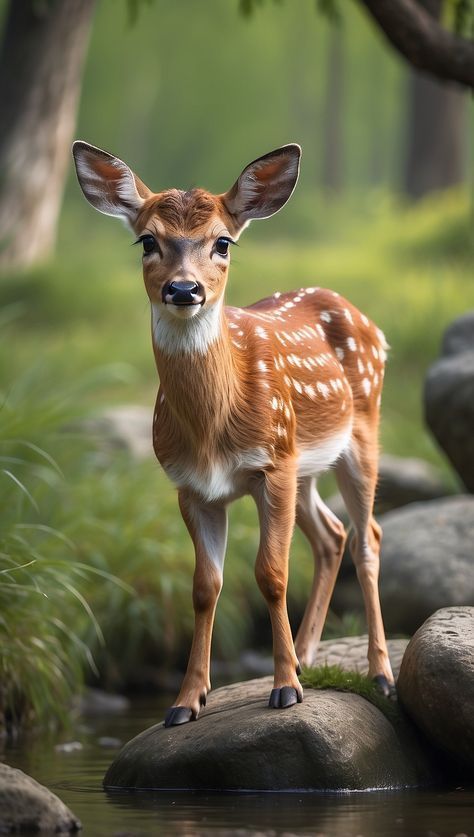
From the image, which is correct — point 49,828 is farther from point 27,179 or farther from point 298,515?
point 27,179

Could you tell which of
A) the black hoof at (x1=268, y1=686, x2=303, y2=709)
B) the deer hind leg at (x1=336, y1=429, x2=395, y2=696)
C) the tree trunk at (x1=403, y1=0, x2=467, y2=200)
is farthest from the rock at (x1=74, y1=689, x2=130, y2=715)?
the tree trunk at (x1=403, y1=0, x2=467, y2=200)

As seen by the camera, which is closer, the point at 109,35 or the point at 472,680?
the point at 472,680

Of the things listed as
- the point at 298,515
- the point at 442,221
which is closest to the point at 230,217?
the point at 298,515

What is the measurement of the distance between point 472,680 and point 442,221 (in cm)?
1289

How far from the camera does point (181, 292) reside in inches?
207

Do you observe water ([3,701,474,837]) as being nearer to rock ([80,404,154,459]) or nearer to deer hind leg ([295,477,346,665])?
deer hind leg ([295,477,346,665])

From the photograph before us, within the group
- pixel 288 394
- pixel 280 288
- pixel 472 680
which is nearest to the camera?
pixel 472 680

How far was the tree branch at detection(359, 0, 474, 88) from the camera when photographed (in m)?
7.69

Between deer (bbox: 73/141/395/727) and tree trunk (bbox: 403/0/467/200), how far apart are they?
17943 mm

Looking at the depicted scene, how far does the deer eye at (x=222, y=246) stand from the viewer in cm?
559

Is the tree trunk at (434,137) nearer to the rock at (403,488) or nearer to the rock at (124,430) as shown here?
the rock at (124,430)

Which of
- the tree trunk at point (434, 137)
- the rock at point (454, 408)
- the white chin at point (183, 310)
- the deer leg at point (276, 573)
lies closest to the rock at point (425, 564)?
the rock at point (454, 408)

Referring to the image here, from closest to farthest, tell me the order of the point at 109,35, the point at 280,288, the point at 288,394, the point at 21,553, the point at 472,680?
1. the point at 472,680
2. the point at 288,394
3. the point at 21,553
4. the point at 280,288
5. the point at 109,35

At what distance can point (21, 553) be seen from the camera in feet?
24.4
